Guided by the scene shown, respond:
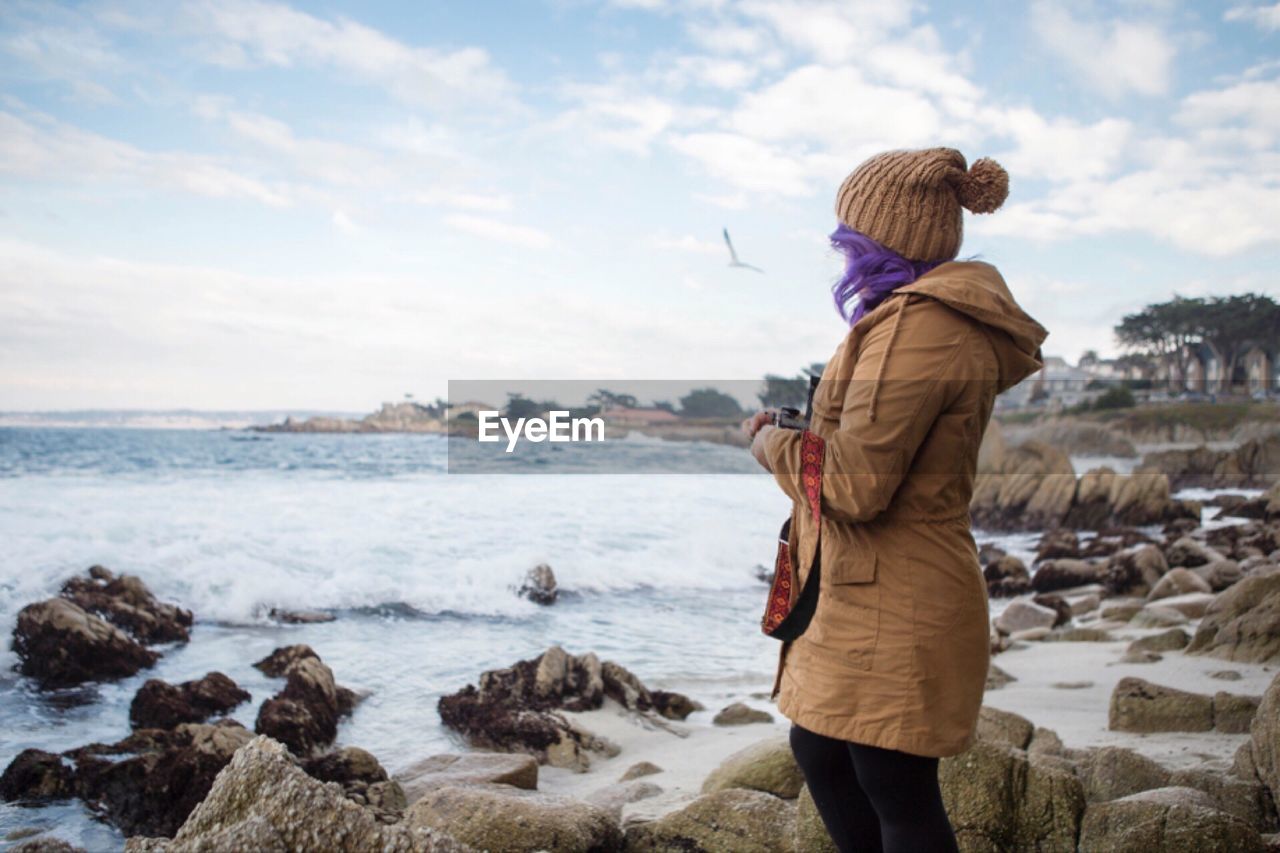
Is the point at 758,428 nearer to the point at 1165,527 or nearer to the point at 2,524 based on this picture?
the point at 2,524

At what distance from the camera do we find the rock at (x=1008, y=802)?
325 centimetres

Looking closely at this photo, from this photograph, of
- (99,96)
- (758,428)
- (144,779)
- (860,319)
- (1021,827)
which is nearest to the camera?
(860,319)

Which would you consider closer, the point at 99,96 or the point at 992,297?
the point at 992,297

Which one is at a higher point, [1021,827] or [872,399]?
[872,399]

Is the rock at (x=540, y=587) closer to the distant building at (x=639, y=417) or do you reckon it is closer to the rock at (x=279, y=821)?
the distant building at (x=639, y=417)

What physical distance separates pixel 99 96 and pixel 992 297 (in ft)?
39.5

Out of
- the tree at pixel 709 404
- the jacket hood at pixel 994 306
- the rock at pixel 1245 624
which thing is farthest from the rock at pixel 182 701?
the tree at pixel 709 404

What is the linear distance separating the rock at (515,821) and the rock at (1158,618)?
304 inches

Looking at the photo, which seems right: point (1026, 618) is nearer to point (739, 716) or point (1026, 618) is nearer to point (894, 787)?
point (739, 716)

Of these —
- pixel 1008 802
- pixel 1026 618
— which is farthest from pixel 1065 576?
pixel 1008 802

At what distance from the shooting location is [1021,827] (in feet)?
10.8

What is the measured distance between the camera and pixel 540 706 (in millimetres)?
6867

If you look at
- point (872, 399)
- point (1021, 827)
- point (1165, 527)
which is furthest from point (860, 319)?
point (1165, 527)

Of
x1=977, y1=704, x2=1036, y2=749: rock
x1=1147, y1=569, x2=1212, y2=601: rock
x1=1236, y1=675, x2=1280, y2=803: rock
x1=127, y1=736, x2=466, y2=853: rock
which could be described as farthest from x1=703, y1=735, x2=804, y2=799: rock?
x1=1147, y1=569, x2=1212, y2=601: rock
